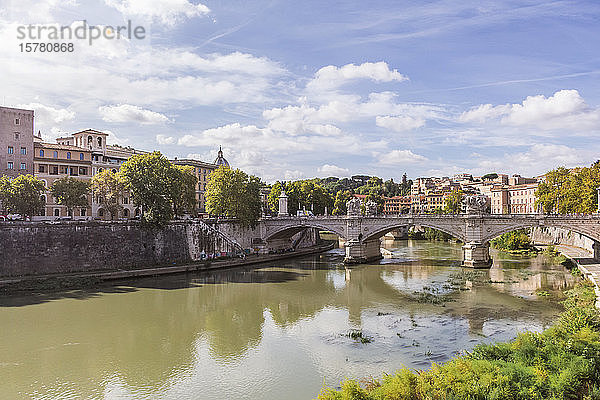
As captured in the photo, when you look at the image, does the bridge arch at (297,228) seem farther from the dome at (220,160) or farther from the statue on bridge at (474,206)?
the dome at (220,160)

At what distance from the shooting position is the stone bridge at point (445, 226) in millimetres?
36688

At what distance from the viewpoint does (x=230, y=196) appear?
149ft

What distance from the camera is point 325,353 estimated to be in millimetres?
18156

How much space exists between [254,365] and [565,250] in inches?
1626

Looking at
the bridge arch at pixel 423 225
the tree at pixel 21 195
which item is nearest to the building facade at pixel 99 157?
the tree at pixel 21 195

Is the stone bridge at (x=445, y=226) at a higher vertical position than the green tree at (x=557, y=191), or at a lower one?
lower

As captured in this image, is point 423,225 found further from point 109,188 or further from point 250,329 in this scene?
point 109,188

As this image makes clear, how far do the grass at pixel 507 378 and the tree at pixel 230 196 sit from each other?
3432 centimetres

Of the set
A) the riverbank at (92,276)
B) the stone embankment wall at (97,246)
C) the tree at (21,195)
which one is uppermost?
the tree at (21,195)

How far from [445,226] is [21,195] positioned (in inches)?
1334

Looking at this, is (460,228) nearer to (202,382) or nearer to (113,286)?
(113,286)

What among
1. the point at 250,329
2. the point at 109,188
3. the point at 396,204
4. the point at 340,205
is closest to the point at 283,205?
the point at 109,188

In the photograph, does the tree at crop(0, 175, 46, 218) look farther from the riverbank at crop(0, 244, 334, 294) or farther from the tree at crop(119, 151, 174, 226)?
the riverbank at crop(0, 244, 334, 294)

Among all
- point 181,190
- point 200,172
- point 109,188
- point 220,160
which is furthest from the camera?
point 220,160
